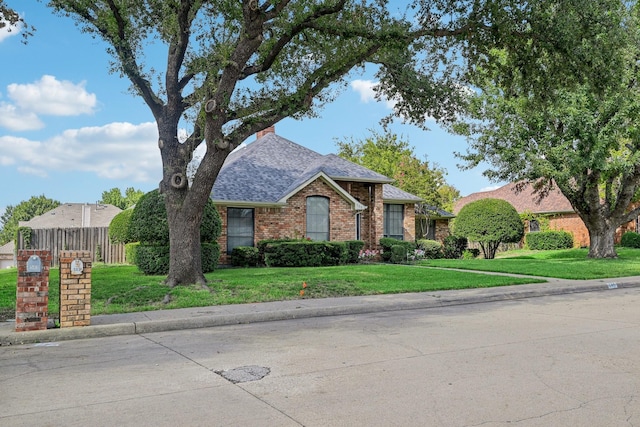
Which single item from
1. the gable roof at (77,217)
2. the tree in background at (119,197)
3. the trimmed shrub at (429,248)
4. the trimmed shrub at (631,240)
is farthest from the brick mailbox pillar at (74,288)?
the tree in background at (119,197)

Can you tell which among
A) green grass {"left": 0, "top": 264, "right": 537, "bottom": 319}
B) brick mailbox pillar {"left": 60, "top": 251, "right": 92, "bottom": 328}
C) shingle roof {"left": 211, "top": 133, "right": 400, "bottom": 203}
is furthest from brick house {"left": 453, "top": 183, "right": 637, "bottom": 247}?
brick mailbox pillar {"left": 60, "top": 251, "right": 92, "bottom": 328}

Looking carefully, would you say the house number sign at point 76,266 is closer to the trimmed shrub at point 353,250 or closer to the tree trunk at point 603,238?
the trimmed shrub at point 353,250

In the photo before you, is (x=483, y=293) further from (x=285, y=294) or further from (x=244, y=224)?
(x=244, y=224)

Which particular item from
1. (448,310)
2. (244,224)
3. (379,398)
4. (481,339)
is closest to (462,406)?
(379,398)

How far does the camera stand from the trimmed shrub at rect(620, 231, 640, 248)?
36.2m

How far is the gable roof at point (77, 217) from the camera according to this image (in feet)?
176

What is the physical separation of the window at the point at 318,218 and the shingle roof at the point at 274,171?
116cm

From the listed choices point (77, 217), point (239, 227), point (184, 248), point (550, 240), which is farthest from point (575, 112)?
point (77, 217)

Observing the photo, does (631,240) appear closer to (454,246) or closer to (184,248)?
(454,246)

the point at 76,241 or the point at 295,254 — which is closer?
the point at 295,254

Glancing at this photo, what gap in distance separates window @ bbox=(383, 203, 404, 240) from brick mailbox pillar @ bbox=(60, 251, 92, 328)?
19.8 meters

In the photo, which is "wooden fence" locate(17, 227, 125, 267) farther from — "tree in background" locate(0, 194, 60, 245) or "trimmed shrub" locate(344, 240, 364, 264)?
"tree in background" locate(0, 194, 60, 245)

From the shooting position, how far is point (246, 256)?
21.3 m

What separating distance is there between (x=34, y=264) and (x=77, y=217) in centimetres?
5217
